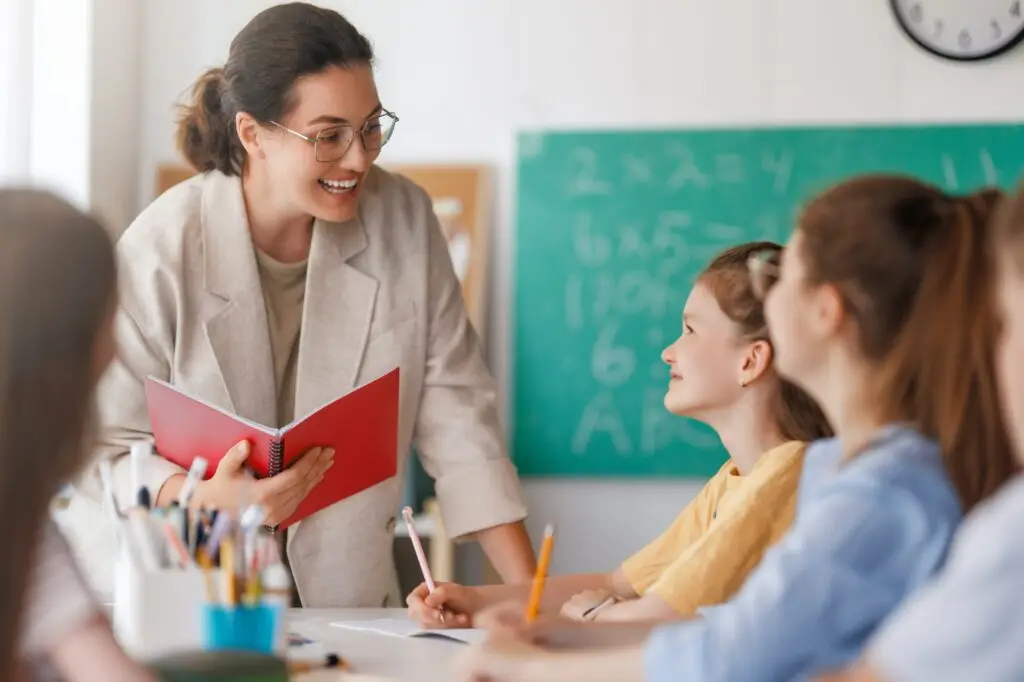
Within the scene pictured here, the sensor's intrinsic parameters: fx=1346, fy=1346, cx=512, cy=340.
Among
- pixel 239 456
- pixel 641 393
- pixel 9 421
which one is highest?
pixel 9 421

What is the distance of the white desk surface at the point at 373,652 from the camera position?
147cm

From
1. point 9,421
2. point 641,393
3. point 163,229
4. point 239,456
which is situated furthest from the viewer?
point 641,393

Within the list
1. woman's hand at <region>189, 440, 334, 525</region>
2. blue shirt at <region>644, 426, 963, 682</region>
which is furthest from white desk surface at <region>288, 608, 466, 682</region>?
blue shirt at <region>644, 426, 963, 682</region>

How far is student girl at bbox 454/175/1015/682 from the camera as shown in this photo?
104 cm

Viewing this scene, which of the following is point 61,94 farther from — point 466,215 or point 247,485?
point 247,485

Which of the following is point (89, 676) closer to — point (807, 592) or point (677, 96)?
point (807, 592)

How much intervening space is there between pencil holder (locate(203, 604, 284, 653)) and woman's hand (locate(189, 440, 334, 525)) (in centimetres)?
47

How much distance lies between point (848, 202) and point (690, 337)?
0.69m

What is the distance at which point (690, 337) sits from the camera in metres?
1.86

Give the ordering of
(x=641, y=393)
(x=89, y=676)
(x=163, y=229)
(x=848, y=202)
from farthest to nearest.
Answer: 1. (x=641, y=393)
2. (x=163, y=229)
3. (x=848, y=202)
4. (x=89, y=676)

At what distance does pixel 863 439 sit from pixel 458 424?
1.06m

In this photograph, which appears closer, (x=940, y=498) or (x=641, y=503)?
(x=940, y=498)

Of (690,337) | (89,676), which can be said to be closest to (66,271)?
(89,676)

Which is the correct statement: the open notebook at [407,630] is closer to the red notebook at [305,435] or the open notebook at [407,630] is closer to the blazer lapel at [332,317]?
the red notebook at [305,435]
